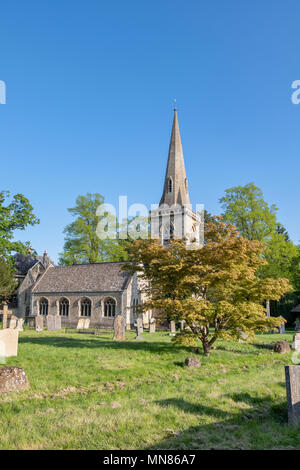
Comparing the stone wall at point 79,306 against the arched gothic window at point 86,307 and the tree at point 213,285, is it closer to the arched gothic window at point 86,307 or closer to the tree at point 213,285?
the arched gothic window at point 86,307

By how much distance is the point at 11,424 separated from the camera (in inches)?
248

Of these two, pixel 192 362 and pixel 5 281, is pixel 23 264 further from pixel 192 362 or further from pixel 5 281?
pixel 192 362

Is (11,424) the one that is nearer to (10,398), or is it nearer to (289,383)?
(10,398)

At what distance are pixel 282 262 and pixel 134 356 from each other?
87.0ft

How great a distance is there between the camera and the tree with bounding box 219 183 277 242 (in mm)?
35656

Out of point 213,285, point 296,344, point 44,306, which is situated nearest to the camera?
point 213,285

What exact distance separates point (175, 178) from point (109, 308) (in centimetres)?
2479

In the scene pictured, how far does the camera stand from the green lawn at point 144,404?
5586 mm

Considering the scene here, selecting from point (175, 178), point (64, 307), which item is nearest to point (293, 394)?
point (64, 307)

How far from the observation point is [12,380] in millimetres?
8617

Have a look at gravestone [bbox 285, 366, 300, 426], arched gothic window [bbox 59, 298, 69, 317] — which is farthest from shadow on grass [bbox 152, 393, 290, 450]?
arched gothic window [bbox 59, 298, 69, 317]

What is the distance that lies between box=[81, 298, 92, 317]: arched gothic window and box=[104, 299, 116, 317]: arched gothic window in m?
1.90

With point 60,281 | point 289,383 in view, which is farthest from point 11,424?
point 60,281

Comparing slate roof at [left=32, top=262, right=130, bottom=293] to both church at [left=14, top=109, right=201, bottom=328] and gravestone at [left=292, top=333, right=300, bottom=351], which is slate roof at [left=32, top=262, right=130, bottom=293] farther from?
gravestone at [left=292, top=333, right=300, bottom=351]
